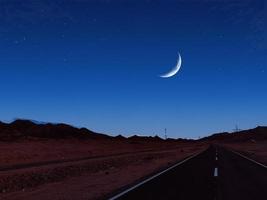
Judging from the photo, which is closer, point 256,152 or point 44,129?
point 256,152

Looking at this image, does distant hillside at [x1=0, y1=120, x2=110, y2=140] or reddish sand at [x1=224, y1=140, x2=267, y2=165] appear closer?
reddish sand at [x1=224, y1=140, x2=267, y2=165]

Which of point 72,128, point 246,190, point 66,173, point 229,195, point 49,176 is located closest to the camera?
point 229,195

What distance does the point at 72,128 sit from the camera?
16838 centimetres

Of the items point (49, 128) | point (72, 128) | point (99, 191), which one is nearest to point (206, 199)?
point (99, 191)

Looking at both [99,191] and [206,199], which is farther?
[99,191]

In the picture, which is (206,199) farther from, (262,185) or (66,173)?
(66,173)

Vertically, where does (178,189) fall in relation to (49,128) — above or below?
below

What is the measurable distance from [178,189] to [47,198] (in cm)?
419

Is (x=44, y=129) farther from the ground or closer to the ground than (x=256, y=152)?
farther from the ground

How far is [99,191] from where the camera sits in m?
16.1

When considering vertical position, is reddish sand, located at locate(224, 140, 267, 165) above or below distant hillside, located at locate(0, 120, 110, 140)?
below

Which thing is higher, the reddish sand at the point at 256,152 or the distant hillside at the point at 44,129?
the distant hillside at the point at 44,129

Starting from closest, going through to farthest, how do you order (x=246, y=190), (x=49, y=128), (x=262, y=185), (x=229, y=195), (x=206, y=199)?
(x=206, y=199), (x=229, y=195), (x=246, y=190), (x=262, y=185), (x=49, y=128)

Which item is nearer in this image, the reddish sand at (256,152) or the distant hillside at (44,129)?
the reddish sand at (256,152)
